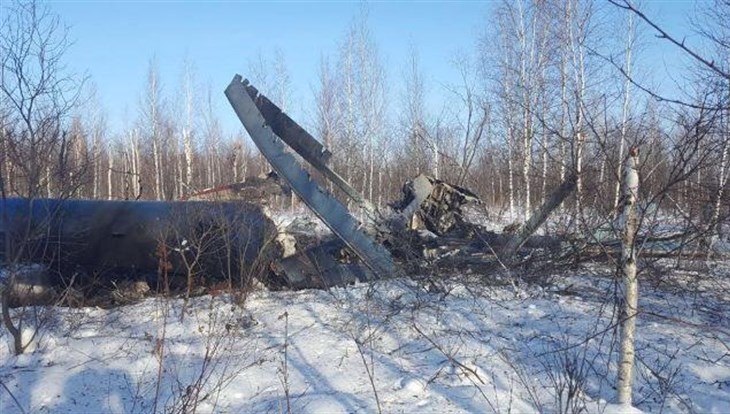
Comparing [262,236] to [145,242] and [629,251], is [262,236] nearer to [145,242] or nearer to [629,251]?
[145,242]

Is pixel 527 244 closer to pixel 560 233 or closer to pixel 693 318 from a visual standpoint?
pixel 560 233

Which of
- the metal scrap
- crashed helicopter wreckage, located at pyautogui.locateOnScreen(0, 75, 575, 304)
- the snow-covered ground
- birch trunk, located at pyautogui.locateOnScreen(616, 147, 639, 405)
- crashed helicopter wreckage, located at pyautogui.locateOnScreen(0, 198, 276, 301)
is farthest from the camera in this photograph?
the metal scrap

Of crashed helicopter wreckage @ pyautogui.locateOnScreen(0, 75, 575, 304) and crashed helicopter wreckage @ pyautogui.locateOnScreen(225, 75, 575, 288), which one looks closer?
crashed helicopter wreckage @ pyautogui.locateOnScreen(0, 75, 575, 304)

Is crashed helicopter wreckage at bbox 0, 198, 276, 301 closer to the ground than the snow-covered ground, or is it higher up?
higher up

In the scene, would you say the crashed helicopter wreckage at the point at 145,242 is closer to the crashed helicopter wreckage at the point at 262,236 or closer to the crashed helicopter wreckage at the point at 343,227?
the crashed helicopter wreckage at the point at 262,236

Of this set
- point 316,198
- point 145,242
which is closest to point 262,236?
point 316,198

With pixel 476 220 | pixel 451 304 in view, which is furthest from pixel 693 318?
pixel 476 220

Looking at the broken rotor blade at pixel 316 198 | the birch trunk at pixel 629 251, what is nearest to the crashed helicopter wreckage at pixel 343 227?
the broken rotor blade at pixel 316 198

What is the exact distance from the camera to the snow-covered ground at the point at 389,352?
3848mm

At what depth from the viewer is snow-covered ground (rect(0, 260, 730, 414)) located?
3.85m

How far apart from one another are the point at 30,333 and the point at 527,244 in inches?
225

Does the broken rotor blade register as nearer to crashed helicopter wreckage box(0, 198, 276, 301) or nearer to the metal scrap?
crashed helicopter wreckage box(0, 198, 276, 301)

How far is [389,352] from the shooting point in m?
4.97

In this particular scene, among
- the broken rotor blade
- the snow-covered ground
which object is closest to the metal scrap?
the broken rotor blade
